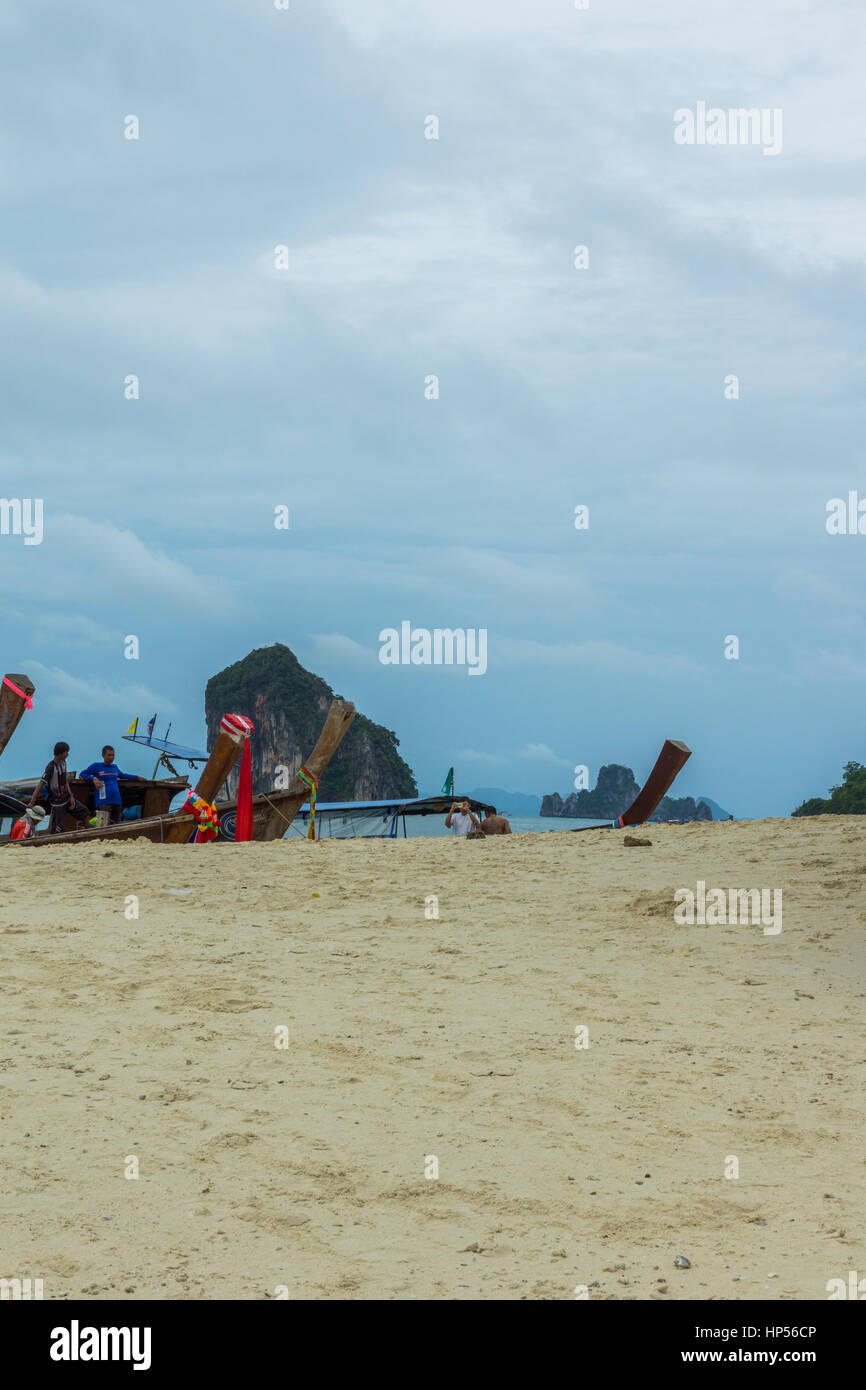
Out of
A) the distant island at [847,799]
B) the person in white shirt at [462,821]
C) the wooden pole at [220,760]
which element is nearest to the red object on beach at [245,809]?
the wooden pole at [220,760]

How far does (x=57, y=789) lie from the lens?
17281 millimetres

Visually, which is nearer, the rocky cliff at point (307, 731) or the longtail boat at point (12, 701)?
the longtail boat at point (12, 701)

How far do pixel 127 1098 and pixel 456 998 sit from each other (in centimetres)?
295

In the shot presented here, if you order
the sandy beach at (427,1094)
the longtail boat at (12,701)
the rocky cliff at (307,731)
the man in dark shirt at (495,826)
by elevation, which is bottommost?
the sandy beach at (427,1094)

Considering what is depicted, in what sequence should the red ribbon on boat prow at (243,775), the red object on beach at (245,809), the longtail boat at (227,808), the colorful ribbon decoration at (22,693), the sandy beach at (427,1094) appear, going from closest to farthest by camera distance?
the sandy beach at (427,1094) → the longtail boat at (227,808) → the red ribbon on boat prow at (243,775) → the red object on beach at (245,809) → the colorful ribbon decoration at (22,693)

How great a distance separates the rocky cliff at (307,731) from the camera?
7525 cm

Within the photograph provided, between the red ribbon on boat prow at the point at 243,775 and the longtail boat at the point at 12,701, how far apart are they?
3679 millimetres

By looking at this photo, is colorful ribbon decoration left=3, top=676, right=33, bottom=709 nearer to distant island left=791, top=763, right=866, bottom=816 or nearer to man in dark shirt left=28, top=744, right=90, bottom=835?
man in dark shirt left=28, top=744, right=90, bottom=835

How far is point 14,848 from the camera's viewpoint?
15039mm

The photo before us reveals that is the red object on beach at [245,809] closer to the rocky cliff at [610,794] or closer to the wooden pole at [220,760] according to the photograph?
the wooden pole at [220,760]

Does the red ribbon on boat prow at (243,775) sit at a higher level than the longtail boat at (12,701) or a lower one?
lower

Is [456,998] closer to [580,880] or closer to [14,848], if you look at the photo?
[580,880]

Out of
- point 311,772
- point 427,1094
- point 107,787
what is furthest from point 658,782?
point 427,1094

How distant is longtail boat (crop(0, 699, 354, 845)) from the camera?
16547 mm
